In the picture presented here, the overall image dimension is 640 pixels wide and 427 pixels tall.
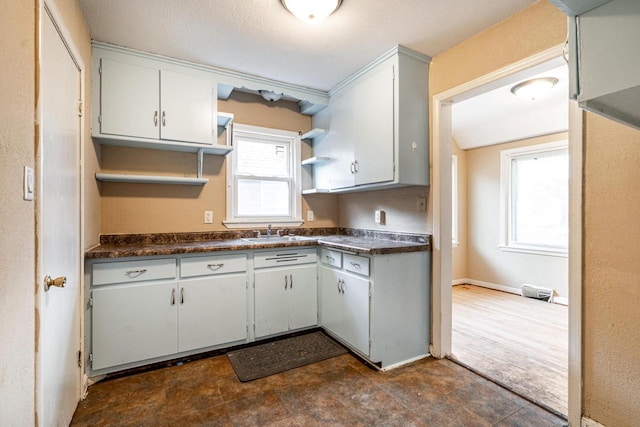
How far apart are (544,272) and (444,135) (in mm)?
2876

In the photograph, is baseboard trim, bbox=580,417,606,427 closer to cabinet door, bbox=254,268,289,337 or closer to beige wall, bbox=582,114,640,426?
beige wall, bbox=582,114,640,426

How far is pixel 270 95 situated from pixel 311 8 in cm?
138

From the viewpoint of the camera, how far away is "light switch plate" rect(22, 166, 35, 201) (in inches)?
41.6

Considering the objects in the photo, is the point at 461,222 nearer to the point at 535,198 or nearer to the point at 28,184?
the point at 535,198

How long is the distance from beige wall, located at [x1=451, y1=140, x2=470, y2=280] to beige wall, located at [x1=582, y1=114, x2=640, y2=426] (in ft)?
10.8

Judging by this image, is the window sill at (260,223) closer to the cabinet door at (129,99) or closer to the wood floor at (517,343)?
the cabinet door at (129,99)

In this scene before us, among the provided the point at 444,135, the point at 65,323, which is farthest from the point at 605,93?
the point at 65,323

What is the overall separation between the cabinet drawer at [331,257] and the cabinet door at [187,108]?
1388 mm

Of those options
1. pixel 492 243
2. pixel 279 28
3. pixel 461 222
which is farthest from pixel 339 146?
pixel 492 243

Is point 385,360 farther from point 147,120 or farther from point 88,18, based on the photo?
point 88,18

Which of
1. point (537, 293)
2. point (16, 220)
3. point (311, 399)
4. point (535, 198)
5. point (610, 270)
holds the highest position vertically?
point (535, 198)

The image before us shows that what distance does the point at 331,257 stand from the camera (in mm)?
2703

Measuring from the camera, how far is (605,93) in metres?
0.70

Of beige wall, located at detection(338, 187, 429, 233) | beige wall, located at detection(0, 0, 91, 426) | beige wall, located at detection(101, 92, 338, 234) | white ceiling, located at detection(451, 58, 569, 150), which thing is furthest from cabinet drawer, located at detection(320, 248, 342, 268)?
white ceiling, located at detection(451, 58, 569, 150)
